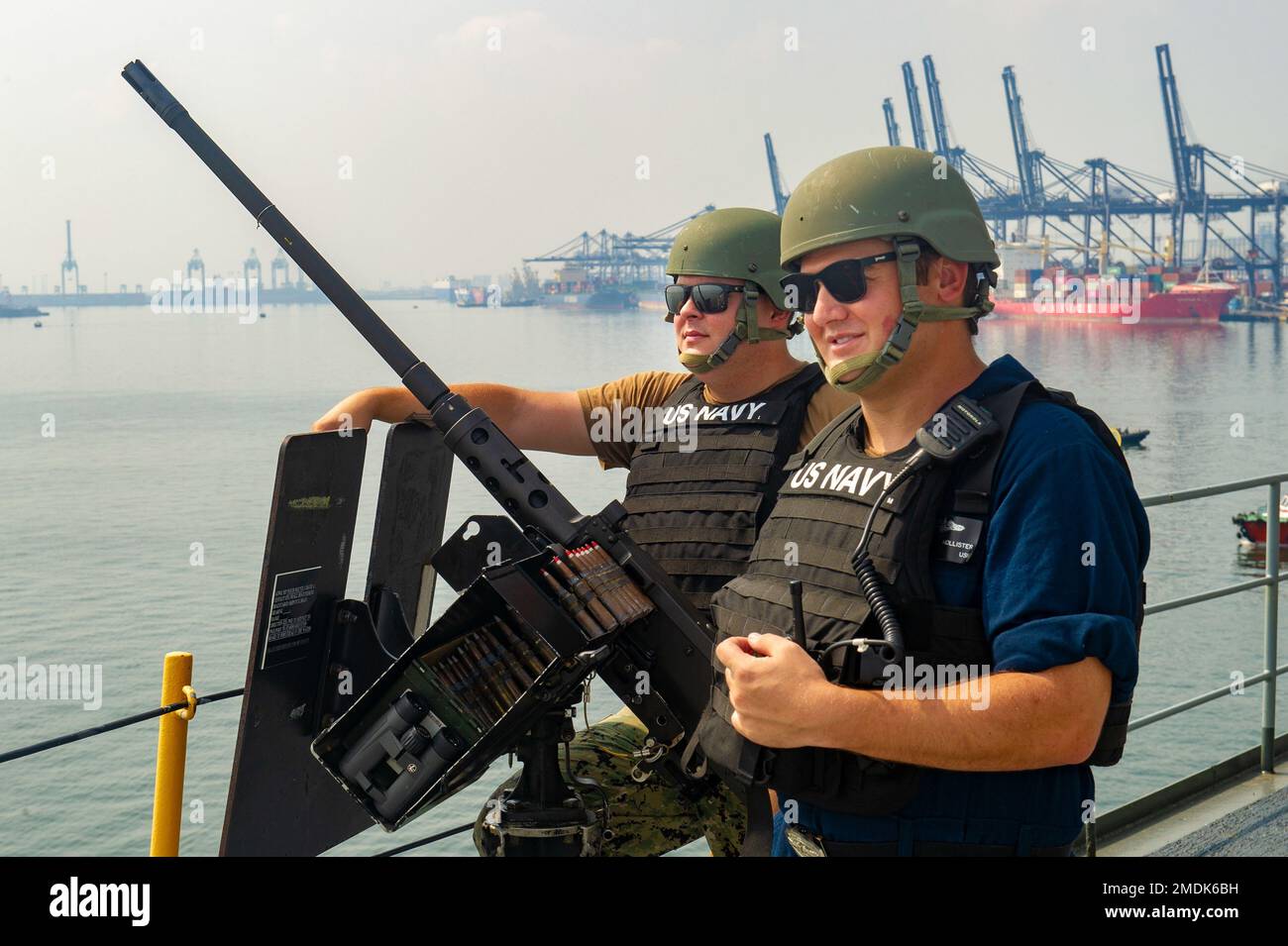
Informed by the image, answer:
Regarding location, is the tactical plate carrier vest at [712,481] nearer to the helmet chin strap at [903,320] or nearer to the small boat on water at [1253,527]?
the helmet chin strap at [903,320]

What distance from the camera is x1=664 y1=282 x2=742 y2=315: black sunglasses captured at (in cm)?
337

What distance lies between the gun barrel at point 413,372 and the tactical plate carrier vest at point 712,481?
33cm

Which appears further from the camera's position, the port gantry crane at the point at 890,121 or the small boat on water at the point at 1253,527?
the port gantry crane at the point at 890,121

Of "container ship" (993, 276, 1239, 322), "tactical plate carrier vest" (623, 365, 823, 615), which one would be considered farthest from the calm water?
"tactical plate carrier vest" (623, 365, 823, 615)

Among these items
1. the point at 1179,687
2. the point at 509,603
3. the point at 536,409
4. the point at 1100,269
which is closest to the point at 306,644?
the point at 509,603

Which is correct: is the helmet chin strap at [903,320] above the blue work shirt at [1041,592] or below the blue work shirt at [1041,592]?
above

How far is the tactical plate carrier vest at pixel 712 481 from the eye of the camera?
123 inches

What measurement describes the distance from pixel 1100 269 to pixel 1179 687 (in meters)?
84.3

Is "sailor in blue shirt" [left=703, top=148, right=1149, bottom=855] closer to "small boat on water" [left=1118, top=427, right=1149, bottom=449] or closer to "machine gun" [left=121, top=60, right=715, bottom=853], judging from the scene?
"machine gun" [left=121, top=60, right=715, bottom=853]

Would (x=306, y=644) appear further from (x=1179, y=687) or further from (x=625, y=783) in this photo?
(x=1179, y=687)

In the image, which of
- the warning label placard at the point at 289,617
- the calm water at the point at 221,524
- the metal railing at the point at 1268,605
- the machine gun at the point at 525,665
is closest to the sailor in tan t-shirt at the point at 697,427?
the machine gun at the point at 525,665

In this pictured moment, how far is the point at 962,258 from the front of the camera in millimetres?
2035

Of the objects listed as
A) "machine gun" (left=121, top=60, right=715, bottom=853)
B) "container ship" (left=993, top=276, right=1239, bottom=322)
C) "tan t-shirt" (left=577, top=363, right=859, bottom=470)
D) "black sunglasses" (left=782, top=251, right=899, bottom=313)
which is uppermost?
"container ship" (left=993, top=276, right=1239, bottom=322)

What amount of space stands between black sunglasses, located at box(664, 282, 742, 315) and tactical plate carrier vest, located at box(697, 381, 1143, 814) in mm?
1255
